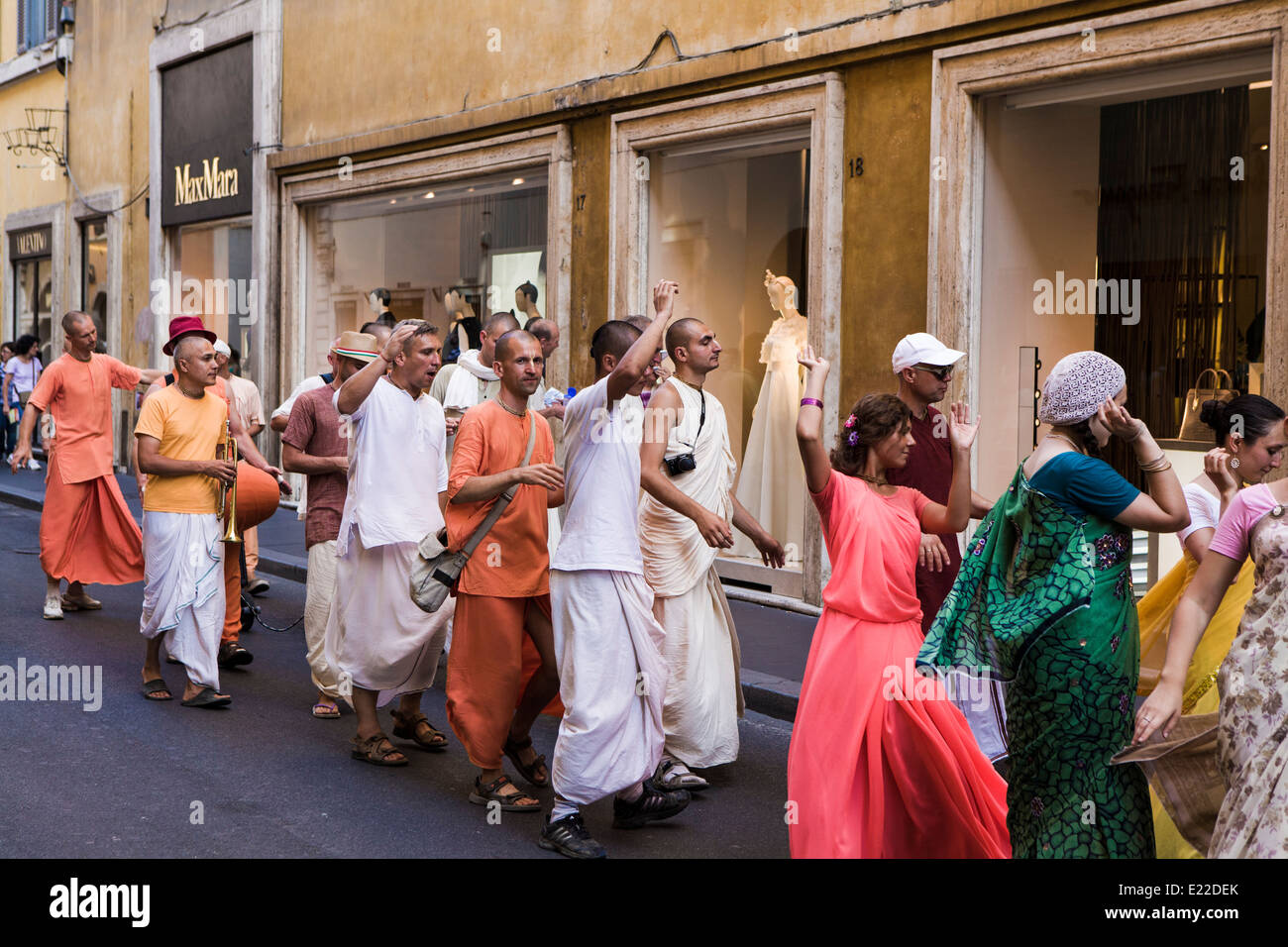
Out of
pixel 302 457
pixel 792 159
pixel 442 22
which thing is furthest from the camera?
→ pixel 442 22

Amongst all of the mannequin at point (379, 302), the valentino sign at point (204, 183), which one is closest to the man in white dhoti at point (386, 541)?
the mannequin at point (379, 302)

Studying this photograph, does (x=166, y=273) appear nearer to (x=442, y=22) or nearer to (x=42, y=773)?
(x=442, y=22)

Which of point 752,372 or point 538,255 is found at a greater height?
point 538,255

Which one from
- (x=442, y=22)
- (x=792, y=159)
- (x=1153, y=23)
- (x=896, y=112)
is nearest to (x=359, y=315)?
(x=442, y=22)

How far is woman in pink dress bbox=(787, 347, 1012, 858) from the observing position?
4473 millimetres

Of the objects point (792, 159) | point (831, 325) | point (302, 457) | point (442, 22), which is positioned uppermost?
point (442, 22)

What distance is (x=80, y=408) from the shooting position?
34.7ft

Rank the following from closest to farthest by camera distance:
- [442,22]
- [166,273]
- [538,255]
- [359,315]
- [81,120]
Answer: [538,255]
[442,22]
[359,315]
[166,273]
[81,120]

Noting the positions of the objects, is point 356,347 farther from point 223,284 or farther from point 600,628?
point 223,284

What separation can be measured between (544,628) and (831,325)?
195 inches

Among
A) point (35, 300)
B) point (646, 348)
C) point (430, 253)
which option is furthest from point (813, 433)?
point (35, 300)

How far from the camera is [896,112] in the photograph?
9.80 m

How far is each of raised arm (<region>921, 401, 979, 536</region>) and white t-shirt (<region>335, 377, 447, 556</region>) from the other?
2.58 meters

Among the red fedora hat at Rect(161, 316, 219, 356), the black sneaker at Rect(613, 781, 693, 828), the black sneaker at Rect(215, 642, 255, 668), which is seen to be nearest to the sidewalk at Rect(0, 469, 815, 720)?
the black sneaker at Rect(613, 781, 693, 828)
